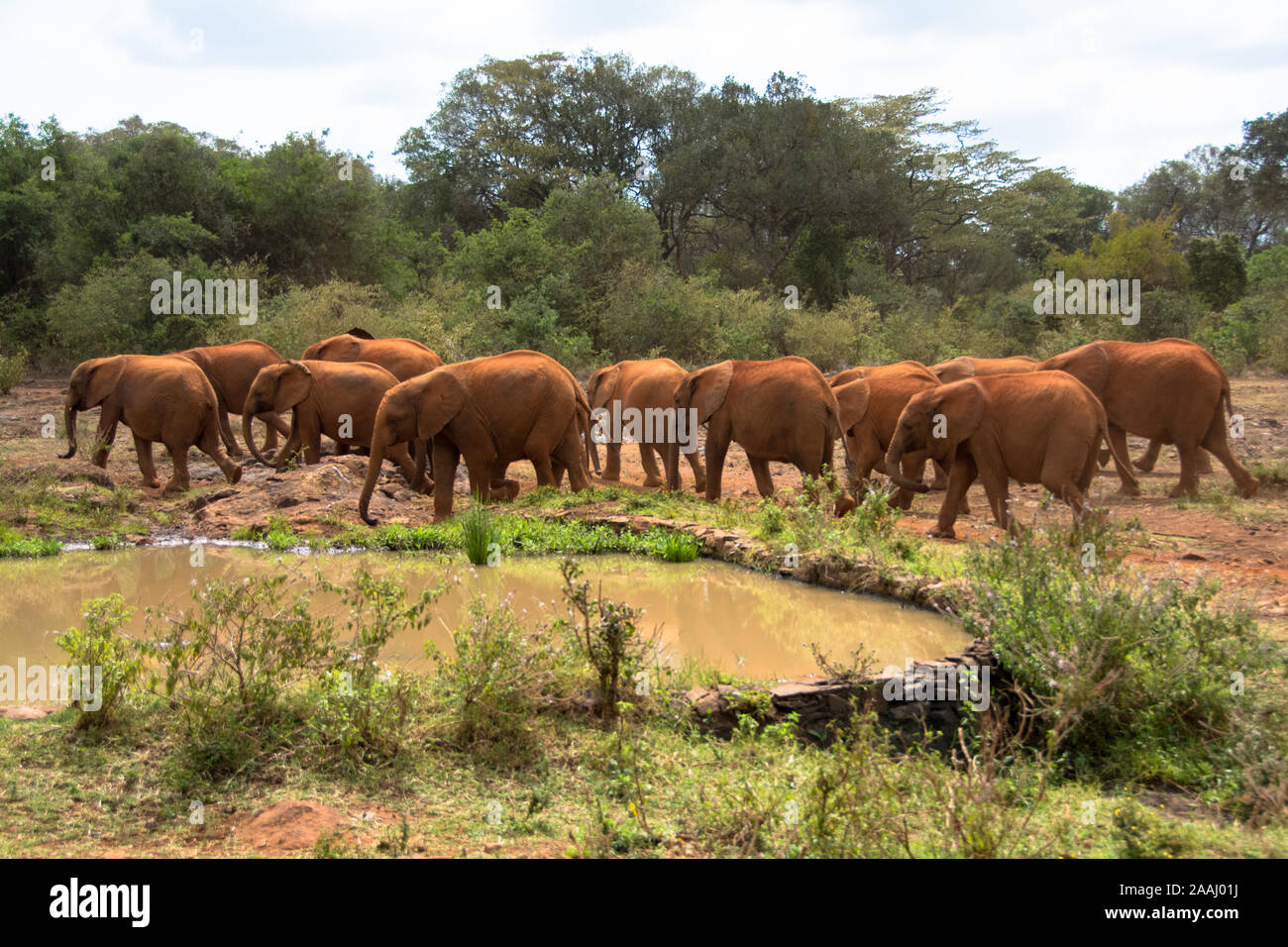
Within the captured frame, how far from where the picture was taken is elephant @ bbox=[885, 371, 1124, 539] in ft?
35.9

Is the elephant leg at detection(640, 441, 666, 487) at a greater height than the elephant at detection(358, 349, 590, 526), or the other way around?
the elephant at detection(358, 349, 590, 526)

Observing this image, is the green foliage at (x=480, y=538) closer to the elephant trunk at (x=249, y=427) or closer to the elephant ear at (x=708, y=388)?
the elephant ear at (x=708, y=388)

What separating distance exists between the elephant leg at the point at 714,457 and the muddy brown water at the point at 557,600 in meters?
3.08

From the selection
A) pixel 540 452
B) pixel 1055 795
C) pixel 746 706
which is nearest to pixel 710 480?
pixel 540 452

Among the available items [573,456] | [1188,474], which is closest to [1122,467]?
[1188,474]

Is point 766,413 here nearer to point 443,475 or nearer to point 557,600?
point 443,475

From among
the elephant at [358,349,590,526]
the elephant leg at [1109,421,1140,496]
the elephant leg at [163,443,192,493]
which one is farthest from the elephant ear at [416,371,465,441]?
the elephant leg at [1109,421,1140,496]

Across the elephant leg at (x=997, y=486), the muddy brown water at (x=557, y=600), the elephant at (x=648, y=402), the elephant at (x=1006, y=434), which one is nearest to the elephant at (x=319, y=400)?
the elephant at (x=648, y=402)

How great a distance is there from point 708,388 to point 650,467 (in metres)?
2.68

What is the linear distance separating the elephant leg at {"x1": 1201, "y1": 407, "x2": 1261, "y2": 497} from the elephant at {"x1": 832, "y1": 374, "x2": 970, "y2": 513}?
336 cm

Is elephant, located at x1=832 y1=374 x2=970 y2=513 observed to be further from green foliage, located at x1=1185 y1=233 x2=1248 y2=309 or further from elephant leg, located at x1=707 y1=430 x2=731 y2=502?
green foliage, located at x1=1185 y1=233 x2=1248 y2=309

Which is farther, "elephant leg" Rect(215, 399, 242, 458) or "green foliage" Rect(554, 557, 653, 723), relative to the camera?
"elephant leg" Rect(215, 399, 242, 458)

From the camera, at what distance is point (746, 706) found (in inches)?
239
